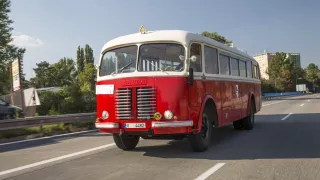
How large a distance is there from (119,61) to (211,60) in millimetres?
2395

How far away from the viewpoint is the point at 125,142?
30.0 ft

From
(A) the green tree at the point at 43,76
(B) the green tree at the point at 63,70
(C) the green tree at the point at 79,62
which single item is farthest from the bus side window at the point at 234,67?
(C) the green tree at the point at 79,62

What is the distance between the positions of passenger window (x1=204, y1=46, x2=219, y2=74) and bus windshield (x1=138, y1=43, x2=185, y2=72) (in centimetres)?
104

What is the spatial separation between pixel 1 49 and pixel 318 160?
3083cm

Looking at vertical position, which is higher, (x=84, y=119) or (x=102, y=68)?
(x=102, y=68)

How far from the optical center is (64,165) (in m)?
7.58

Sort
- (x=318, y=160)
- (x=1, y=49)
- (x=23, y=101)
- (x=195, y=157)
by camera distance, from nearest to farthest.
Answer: (x=318, y=160) → (x=195, y=157) → (x=23, y=101) → (x=1, y=49)

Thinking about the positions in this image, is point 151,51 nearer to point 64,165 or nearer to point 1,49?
point 64,165

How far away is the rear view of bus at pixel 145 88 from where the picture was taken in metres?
7.71

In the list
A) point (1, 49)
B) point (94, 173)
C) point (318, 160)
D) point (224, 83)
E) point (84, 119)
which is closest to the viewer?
point (94, 173)

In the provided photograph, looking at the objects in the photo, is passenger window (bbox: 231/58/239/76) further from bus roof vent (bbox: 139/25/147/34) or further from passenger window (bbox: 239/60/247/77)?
bus roof vent (bbox: 139/25/147/34)

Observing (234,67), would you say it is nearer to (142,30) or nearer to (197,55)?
(197,55)

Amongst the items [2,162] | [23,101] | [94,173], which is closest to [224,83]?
[94,173]

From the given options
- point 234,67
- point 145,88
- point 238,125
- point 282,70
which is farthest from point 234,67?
point 282,70
